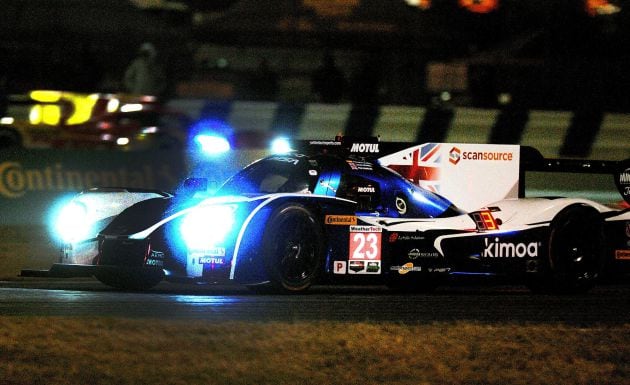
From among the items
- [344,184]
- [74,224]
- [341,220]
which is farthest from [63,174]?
[341,220]

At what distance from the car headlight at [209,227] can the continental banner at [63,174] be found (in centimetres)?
598

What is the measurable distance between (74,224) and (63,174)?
5286 millimetres

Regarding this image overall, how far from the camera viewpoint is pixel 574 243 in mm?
10992

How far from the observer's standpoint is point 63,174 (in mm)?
15508

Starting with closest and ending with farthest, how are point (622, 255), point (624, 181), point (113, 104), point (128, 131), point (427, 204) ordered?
point (427, 204), point (622, 255), point (624, 181), point (128, 131), point (113, 104)

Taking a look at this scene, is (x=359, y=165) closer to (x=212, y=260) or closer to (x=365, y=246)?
(x=365, y=246)

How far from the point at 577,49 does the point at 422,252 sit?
14.6 m

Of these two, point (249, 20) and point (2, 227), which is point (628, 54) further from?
point (2, 227)

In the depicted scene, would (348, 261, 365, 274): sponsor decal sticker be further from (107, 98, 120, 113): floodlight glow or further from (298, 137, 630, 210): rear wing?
(107, 98, 120, 113): floodlight glow

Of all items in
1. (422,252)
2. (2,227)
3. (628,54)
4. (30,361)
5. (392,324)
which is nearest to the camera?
(30,361)

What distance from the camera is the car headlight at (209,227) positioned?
9.48 meters

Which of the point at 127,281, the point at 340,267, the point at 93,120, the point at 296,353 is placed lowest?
the point at 296,353

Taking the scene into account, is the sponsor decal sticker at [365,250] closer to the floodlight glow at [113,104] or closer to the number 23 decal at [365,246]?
the number 23 decal at [365,246]

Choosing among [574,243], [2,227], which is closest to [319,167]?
[574,243]
